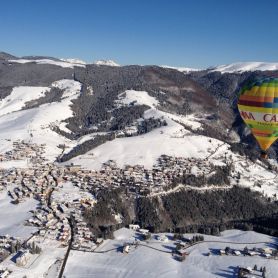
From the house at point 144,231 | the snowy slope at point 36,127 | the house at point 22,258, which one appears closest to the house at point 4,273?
the house at point 22,258

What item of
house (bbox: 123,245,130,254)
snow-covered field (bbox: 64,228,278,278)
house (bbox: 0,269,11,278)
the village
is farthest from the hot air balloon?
house (bbox: 0,269,11,278)

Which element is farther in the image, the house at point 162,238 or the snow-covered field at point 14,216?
the snow-covered field at point 14,216

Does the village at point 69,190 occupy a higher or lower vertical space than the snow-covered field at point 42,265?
higher

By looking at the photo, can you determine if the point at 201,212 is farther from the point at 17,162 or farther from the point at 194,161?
the point at 17,162

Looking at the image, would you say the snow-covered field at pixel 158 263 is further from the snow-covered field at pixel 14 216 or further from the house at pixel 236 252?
the snow-covered field at pixel 14 216

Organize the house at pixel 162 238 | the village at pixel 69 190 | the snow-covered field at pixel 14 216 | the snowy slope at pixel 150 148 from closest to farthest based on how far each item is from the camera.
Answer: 1. the village at pixel 69 190
2. the house at pixel 162 238
3. the snow-covered field at pixel 14 216
4. the snowy slope at pixel 150 148

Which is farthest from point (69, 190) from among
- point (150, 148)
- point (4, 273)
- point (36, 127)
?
point (36, 127)

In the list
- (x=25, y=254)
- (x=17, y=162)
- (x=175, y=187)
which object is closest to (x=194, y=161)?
(x=175, y=187)

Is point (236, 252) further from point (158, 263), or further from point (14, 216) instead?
point (14, 216)
